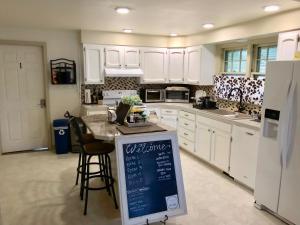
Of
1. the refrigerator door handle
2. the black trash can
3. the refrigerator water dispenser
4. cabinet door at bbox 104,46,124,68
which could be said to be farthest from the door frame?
the refrigerator door handle

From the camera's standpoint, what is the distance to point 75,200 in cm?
313

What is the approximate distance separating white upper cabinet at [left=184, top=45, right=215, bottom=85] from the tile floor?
68.0 inches

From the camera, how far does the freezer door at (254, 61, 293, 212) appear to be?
263cm

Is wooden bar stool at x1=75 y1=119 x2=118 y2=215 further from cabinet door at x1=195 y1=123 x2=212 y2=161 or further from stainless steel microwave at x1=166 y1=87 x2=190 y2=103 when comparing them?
stainless steel microwave at x1=166 y1=87 x2=190 y2=103

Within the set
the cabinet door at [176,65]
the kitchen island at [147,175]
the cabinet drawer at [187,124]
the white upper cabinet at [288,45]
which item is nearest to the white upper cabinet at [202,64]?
the cabinet door at [176,65]

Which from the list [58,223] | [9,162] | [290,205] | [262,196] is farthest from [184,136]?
[9,162]

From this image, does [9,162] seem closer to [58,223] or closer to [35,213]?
[35,213]

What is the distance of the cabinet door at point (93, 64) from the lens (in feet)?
15.8

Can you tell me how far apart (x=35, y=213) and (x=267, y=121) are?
2.84 metres

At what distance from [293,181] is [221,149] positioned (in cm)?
142

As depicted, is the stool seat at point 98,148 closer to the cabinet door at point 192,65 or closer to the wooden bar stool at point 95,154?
the wooden bar stool at point 95,154

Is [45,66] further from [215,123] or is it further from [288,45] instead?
[288,45]

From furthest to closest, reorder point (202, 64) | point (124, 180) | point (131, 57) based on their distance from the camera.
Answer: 1. point (131, 57)
2. point (202, 64)
3. point (124, 180)

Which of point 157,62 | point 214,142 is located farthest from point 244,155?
point 157,62
